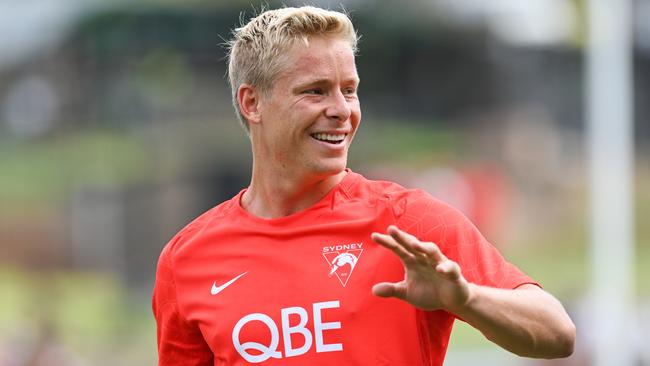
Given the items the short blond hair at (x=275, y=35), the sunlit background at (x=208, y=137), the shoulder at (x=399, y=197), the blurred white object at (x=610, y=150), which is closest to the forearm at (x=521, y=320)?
the shoulder at (x=399, y=197)

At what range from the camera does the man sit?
420 cm

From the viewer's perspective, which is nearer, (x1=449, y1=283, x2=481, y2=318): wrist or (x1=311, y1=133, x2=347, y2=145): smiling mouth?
(x1=449, y1=283, x2=481, y2=318): wrist

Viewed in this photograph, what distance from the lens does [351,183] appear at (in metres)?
4.57

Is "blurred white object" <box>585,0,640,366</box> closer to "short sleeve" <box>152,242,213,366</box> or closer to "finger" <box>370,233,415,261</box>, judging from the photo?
"short sleeve" <box>152,242,213,366</box>

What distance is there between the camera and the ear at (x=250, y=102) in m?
4.59

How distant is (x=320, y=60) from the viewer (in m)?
4.37

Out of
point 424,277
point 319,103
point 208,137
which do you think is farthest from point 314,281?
point 208,137

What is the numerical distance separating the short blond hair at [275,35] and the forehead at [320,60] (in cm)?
2

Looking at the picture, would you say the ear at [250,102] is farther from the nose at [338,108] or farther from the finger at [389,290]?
the finger at [389,290]

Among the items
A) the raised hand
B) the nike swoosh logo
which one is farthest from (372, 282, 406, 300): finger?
the nike swoosh logo

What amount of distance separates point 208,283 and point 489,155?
2601cm

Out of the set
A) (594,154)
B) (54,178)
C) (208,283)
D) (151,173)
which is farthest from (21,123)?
(208,283)

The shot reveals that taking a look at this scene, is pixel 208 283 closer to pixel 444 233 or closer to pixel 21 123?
pixel 444 233

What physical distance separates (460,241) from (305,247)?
0.58 metres
